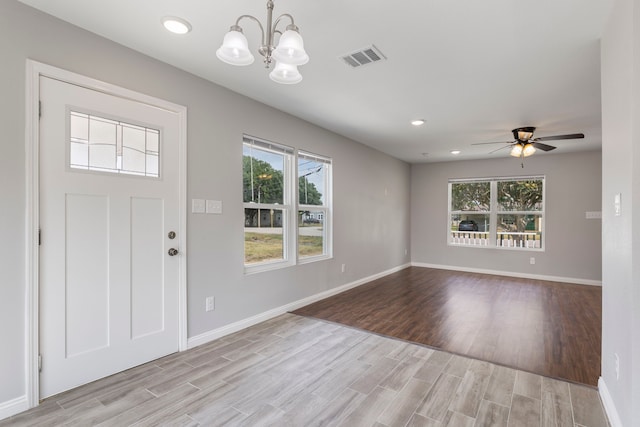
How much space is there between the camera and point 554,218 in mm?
6090

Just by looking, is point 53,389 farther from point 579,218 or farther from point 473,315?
point 579,218

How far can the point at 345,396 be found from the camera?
2.11 m

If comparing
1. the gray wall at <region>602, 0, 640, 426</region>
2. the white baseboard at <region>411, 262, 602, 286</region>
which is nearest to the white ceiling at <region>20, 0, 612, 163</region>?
the gray wall at <region>602, 0, 640, 426</region>

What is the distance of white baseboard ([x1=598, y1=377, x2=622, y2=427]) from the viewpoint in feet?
5.77

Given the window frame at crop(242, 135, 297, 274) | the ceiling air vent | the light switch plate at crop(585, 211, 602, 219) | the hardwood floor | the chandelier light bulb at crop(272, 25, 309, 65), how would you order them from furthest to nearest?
the light switch plate at crop(585, 211, 602, 219), the window frame at crop(242, 135, 297, 274), the hardwood floor, the ceiling air vent, the chandelier light bulb at crop(272, 25, 309, 65)

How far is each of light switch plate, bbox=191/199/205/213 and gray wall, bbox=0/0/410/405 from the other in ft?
Answer: 0.16

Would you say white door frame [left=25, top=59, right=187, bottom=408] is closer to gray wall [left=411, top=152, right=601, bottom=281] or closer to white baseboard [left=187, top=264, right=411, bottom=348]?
white baseboard [left=187, top=264, right=411, bottom=348]

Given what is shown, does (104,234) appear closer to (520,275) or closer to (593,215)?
(520,275)

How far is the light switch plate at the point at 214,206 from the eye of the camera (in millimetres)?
2961

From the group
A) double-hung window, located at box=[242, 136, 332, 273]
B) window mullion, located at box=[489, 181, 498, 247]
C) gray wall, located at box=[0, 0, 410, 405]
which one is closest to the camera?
gray wall, located at box=[0, 0, 410, 405]

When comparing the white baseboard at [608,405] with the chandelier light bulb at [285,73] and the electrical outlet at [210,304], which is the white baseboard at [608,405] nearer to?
the chandelier light bulb at [285,73]

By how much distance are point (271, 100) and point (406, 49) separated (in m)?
1.61

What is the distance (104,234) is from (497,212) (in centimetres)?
697

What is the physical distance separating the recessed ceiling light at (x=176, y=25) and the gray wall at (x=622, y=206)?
8.02 ft
